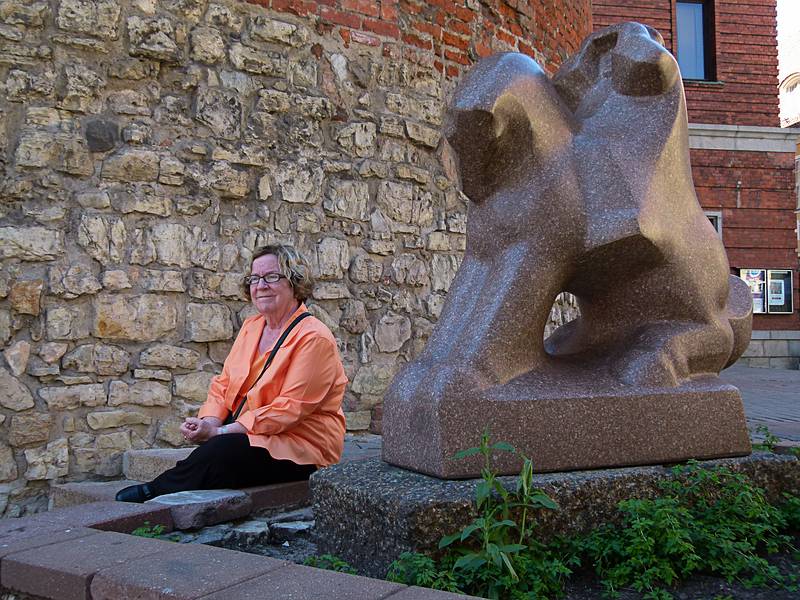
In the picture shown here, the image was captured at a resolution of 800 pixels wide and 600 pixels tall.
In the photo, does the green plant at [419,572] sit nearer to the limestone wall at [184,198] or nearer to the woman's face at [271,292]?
the woman's face at [271,292]

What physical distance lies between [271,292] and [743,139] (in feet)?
45.3

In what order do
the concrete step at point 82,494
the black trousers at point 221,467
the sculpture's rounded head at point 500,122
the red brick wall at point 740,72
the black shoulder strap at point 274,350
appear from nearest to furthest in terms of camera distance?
1. the sculpture's rounded head at point 500,122
2. the black trousers at point 221,467
3. the black shoulder strap at point 274,350
4. the concrete step at point 82,494
5. the red brick wall at point 740,72

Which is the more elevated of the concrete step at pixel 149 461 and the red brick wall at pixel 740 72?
the red brick wall at pixel 740 72

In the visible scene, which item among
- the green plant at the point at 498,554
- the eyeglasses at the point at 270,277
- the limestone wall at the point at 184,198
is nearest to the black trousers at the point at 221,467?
the eyeglasses at the point at 270,277

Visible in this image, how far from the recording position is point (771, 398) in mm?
8109

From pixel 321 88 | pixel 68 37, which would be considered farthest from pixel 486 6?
pixel 68 37

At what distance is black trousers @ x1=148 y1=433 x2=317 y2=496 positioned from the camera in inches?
124

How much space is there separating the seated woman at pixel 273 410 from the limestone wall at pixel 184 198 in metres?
1.37

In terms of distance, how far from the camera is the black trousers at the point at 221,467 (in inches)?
124

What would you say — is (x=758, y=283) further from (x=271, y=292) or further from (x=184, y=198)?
(x=271, y=292)

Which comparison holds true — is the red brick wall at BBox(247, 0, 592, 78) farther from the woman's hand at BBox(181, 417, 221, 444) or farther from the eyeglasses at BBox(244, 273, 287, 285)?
the woman's hand at BBox(181, 417, 221, 444)

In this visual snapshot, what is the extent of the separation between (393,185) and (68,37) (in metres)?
2.27

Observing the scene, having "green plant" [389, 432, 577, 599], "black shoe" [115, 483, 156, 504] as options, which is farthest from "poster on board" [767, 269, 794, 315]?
"green plant" [389, 432, 577, 599]

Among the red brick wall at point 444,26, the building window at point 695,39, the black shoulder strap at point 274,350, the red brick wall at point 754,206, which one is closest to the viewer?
the black shoulder strap at point 274,350
